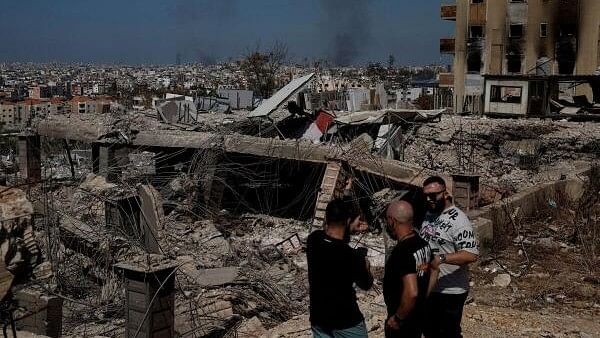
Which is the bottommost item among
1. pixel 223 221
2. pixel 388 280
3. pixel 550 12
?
pixel 223 221

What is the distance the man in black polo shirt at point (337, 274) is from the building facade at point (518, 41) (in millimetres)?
33929

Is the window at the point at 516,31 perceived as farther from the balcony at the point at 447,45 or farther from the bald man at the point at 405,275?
the bald man at the point at 405,275

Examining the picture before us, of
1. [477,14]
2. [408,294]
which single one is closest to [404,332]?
[408,294]

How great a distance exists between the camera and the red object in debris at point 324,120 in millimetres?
16891

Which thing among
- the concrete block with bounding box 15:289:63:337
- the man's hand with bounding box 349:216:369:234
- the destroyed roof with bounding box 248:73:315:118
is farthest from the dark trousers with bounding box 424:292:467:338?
the destroyed roof with bounding box 248:73:315:118

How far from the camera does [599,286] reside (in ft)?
26.2

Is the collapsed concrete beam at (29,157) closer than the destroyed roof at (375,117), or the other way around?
the destroyed roof at (375,117)

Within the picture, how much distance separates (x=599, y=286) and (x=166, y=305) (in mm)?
5009

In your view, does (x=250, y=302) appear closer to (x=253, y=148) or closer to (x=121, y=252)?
(x=121, y=252)

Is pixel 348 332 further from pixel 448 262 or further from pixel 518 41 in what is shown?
pixel 518 41

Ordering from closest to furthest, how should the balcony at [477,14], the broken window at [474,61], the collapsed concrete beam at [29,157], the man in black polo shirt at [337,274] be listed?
1. the man in black polo shirt at [337,274]
2. the collapsed concrete beam at [29,157]
3. the balcony at [477,14]
4. the broken window at [474,61]

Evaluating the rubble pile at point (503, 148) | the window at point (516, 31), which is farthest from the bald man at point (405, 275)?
the window at point (516, 31)

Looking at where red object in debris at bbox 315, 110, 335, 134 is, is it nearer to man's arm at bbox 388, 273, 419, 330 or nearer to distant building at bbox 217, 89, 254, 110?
distant building at bbox 217, 89, 254, 110

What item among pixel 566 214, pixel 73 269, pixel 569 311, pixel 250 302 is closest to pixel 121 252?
pixel 73 269
